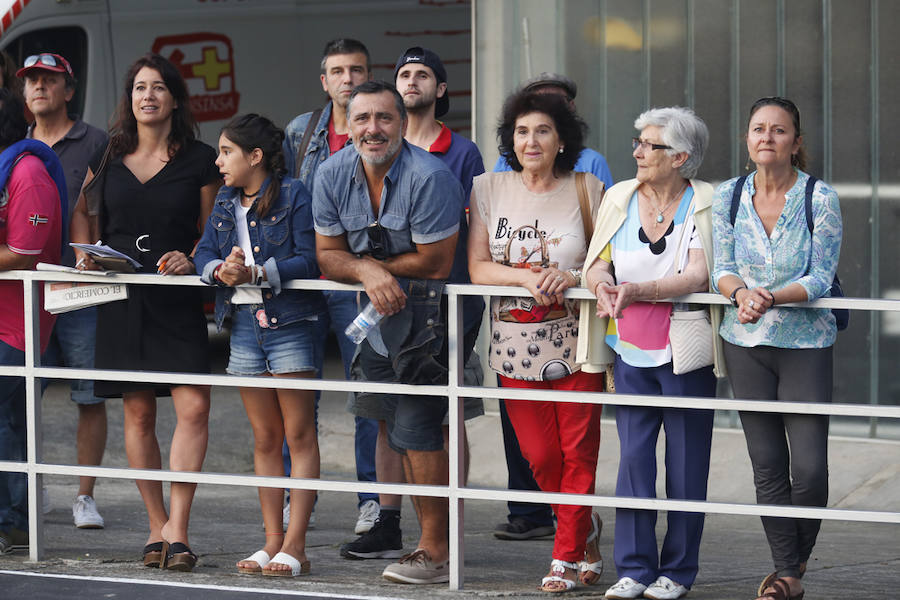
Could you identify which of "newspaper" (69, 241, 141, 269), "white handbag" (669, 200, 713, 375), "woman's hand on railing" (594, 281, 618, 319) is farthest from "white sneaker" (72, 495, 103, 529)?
"white handbag" (669, 200, 713, 375)

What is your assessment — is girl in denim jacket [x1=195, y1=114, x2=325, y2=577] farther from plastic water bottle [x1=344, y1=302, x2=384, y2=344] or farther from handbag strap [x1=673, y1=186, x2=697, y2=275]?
handbag strap [x1=673, y1=186, x2=697, y2=275]

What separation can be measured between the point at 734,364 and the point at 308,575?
1931 mm

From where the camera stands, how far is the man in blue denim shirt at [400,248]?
5.35 m

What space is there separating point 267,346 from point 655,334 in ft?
5.14

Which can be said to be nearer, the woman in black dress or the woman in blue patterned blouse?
the woman in blue patterned blouse

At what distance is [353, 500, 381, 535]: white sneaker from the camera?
261 inches

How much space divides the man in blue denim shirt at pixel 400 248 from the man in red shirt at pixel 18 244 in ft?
4.28

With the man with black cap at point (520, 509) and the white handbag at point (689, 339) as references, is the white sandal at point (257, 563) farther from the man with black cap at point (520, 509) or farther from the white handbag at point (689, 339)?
the white handbag at point (689, 339)

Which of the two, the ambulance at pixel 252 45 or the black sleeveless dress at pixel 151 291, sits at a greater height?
the ambulance at pixel 252 45

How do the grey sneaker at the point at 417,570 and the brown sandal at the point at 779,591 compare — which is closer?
the brown sandal at the point at 779,591

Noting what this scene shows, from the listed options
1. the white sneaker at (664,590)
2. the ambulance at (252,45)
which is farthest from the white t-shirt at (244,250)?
the ambulance at (252,45)

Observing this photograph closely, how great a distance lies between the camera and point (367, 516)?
21.9ft

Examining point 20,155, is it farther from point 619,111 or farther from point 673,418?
point 619,111

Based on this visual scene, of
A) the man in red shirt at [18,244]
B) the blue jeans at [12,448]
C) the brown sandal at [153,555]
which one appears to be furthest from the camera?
A: the blue jeans at [12,448]
